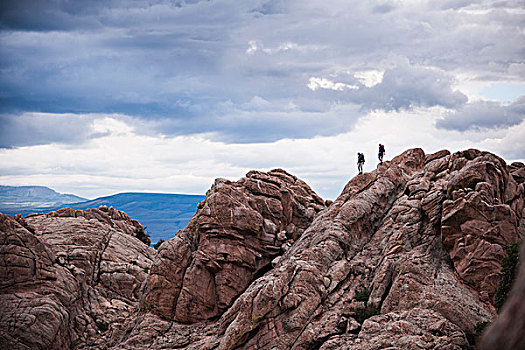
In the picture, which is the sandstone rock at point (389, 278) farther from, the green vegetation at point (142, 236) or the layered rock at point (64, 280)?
the green vegetation at point (142, 236)

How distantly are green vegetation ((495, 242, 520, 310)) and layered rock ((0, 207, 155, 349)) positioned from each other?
4645 cm

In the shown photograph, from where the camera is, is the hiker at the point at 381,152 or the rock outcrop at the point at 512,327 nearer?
the rock outcrop at the point at 512,327

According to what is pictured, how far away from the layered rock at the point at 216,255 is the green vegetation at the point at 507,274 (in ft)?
92.7

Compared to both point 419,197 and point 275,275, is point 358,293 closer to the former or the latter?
point 275,275

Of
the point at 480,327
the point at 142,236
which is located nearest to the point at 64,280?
the point at 142,236

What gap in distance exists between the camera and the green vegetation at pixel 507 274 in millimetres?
37500

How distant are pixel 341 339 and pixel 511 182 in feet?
83.9

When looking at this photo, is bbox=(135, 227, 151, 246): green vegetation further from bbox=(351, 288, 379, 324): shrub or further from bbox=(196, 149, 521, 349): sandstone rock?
bbox=(351, 288, 379, 324): shrub

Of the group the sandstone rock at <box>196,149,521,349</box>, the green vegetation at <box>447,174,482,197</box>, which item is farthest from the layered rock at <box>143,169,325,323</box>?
the green vegetation at <box>447,174,482,197</box>

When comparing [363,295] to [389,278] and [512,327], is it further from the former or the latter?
[512,327]

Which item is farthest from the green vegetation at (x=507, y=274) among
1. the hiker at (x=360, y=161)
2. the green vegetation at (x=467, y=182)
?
the hiker at (x=360, y=161)

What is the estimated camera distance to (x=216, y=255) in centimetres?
5834

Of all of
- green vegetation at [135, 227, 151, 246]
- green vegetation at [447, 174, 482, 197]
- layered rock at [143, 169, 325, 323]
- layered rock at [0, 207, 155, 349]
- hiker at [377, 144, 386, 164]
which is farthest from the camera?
green vegetation at [135, 227, 151, 246]

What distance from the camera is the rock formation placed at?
39406 millimetres
